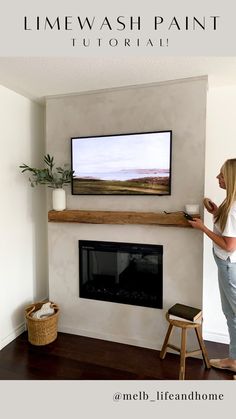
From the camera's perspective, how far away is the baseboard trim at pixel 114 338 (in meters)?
2.21

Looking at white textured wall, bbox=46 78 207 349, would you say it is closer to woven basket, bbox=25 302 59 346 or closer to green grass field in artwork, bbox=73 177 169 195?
green grass field in artwork, bbox=73 177 169 195

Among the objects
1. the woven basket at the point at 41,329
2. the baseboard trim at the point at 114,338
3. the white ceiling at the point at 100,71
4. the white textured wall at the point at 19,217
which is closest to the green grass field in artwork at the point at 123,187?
the white textured wall at the point at 19,217

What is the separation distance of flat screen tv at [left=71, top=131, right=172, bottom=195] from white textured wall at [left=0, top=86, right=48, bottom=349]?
518mm

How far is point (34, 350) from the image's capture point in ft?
7.22

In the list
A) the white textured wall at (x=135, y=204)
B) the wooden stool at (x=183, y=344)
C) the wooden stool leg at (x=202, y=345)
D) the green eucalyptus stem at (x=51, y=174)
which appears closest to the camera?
the wooden stool at (x=183, y=344)

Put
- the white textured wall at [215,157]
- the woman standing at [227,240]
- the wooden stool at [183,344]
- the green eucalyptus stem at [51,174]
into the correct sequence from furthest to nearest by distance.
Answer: the green eucalyptus stem at [51,174]
the white textured wall at [215,157]
the wooden stool at [183,344]
the woman standing at [227,240]

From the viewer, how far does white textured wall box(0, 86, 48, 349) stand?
2.25 m

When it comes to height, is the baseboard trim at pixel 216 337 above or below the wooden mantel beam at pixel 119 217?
below

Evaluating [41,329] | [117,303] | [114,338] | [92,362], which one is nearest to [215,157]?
[117,303]

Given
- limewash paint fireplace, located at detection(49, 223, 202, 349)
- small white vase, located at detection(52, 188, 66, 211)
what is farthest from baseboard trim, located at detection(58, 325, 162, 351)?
small white vase, located at detection(52, 188, 66, 211)

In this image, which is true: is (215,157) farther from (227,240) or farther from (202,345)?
(202,345)

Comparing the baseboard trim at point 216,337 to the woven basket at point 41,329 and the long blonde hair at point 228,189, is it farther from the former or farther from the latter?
the woven basket at point 41,329

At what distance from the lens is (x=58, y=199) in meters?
2.32

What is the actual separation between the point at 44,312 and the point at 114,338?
0.68 meters
